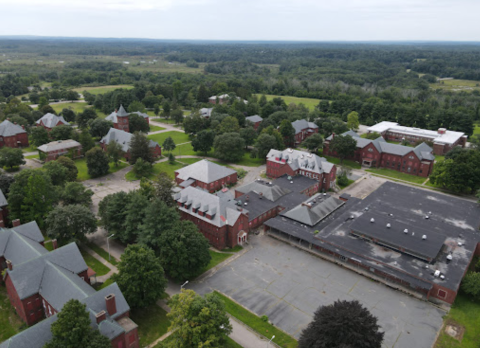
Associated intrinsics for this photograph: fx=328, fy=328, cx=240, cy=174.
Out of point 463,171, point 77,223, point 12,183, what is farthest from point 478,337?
point 12,183

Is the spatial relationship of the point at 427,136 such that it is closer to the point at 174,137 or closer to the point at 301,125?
the point at 301,125

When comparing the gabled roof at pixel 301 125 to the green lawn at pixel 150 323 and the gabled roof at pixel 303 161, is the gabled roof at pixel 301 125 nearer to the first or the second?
the gabled roof at pixel 303 161

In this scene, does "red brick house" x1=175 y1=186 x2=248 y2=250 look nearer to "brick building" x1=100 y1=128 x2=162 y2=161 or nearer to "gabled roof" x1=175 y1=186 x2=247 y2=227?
"gabled roof" x1=175 y1=186 x2=247 y2=227

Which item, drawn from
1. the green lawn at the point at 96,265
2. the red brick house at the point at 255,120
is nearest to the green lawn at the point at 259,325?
the green lawn at the point at 96,265

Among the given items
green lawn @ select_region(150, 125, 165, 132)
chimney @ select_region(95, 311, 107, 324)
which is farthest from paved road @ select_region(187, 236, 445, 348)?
green lawn @ select_region(150, 125, 165, 132)

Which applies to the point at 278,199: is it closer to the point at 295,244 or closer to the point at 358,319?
the point at 295,244

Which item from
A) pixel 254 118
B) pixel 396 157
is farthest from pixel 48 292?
pixel 254 118
